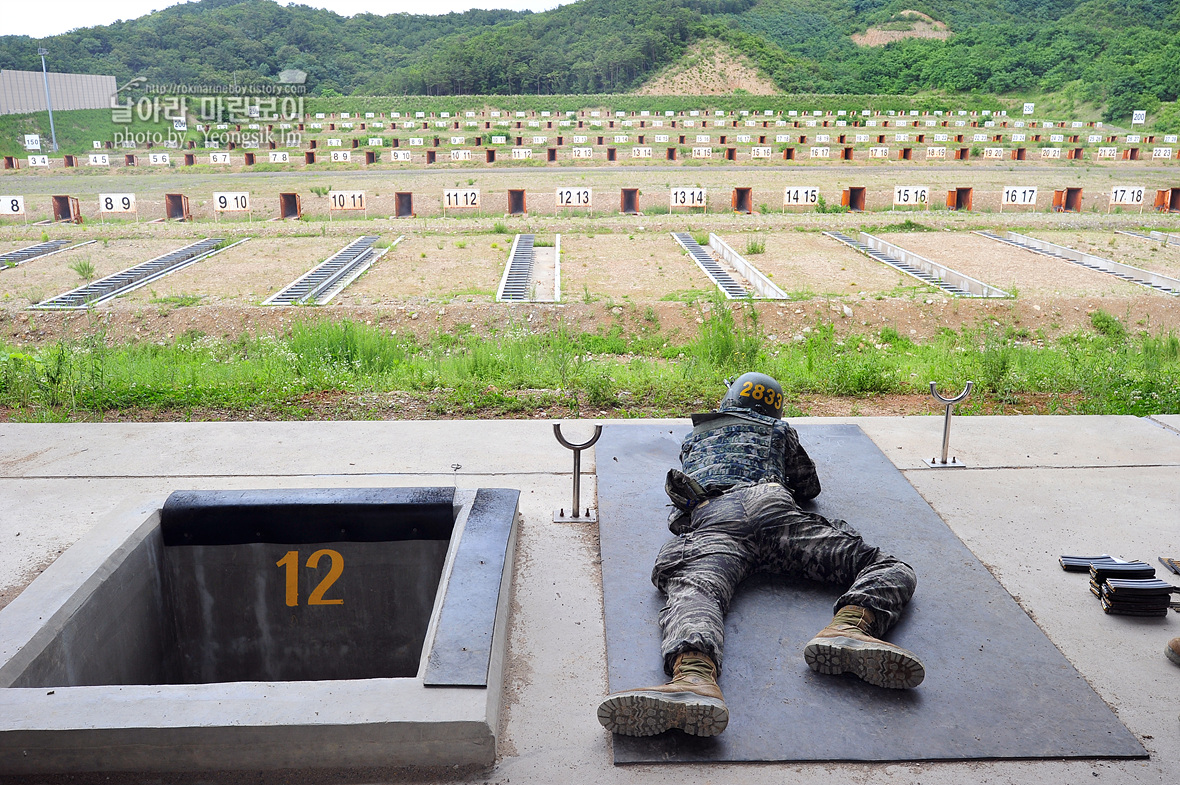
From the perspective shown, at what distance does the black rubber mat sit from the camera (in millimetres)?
3074

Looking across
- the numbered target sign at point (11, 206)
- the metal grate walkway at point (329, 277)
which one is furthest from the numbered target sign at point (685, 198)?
the numbered target sign at point (11, 206)

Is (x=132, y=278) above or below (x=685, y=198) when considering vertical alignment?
below

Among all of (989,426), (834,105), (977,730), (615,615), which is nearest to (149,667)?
(615,615)

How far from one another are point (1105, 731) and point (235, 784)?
298 cm

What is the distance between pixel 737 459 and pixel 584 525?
37.3 inches

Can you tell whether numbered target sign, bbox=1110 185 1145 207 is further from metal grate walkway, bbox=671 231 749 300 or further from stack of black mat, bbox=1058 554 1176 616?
stack of black mat, bbox=1058 554 1176 616

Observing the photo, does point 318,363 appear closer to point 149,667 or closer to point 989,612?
point 149,667

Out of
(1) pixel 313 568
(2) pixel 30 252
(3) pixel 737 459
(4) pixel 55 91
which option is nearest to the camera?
(1) pixel 313 568

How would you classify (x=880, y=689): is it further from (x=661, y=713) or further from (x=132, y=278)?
(x=132, y=278)

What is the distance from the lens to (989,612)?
3953mm

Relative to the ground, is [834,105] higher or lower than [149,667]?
higher

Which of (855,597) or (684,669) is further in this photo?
(855,597)

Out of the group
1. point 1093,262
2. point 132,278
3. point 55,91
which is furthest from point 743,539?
point 55,91

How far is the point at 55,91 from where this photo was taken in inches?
2478
